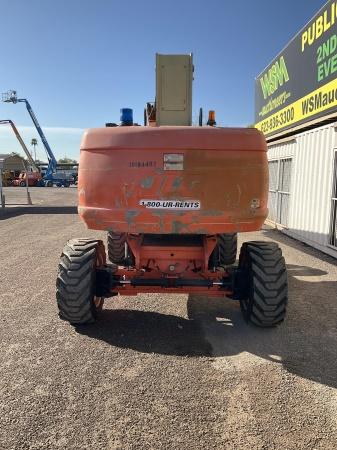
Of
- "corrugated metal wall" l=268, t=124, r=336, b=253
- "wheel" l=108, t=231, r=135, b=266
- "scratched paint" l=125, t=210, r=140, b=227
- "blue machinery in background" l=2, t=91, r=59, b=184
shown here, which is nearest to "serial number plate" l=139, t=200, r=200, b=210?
"scratched paint" l=125, t=210, r=140, b=227

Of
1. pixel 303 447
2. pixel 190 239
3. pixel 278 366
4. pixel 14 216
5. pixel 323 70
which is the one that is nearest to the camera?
pixel 303 447

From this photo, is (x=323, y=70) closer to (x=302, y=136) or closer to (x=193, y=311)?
(x=302, y=136)

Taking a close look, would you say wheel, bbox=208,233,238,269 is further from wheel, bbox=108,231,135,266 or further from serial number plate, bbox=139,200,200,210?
serial number plate, bbox=139,200,200,210

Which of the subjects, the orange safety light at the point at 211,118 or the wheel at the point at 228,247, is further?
the wheel at the point at 228,247

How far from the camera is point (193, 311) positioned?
528 centimetres

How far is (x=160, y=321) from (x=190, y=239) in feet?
3.77

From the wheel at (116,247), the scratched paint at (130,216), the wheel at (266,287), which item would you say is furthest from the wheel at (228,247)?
the scratched paint at (130,216)

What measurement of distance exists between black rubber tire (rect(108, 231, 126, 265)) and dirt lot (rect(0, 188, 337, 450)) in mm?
1851

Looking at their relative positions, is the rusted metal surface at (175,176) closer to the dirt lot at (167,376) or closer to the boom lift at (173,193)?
the boom lift at (173,193)

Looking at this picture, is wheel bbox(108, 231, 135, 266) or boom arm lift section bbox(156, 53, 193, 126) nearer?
boom arm lift section bbox(156, 53, 193, 126)

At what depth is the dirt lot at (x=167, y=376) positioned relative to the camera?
2.79m

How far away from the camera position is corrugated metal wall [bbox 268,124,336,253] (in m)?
8.91

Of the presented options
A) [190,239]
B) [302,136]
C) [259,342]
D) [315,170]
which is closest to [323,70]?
[302,136]

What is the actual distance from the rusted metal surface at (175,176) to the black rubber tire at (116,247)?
346cm
